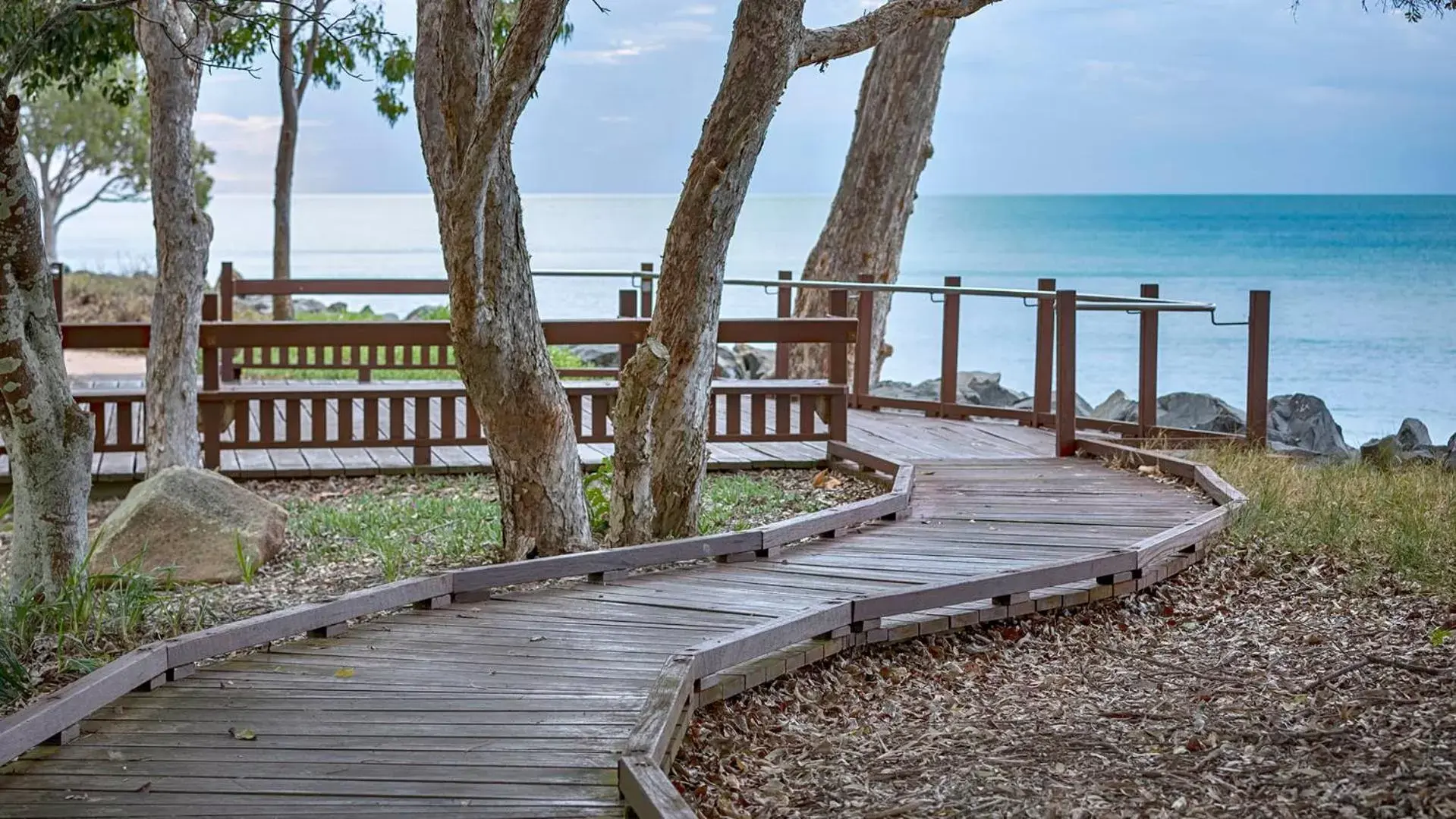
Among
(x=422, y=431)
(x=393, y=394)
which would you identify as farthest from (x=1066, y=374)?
(x=393, y=394)

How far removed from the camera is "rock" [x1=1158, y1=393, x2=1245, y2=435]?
12054mm

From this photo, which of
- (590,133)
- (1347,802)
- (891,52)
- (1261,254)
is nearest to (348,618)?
(1347,802)

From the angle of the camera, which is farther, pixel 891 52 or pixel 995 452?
pixel 891 52

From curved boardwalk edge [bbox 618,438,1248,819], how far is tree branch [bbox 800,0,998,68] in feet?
8.20

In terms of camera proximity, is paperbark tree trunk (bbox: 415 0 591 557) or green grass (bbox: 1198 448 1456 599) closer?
paperbark tree trunk (bbox: 415 0 591 557)

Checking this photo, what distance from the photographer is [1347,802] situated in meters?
3.40

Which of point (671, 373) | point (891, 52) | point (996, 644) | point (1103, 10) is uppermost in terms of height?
point (1103, 10)

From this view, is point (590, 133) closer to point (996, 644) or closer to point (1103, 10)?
point (996, 644)

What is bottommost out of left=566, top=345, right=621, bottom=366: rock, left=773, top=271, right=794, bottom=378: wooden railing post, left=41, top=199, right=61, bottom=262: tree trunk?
left=566, top=345, right=621, bottom=366: rock

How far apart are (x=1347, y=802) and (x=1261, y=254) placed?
55348mm

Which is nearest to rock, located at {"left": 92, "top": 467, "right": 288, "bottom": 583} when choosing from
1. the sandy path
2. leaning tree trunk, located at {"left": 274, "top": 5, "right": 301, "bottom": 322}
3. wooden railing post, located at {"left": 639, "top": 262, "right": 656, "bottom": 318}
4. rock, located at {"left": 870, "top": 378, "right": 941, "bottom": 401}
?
wooden railing post, located at {"left": 639, "top": 262, "right": 656, "bottom": 318}

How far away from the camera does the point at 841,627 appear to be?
5.09m

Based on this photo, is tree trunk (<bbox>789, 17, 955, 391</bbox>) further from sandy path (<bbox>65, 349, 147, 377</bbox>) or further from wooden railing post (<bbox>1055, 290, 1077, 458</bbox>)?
sandy path (<bbox>65, 349, 147, 377</bbox>)

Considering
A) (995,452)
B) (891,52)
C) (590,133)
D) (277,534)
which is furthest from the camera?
(590,133)
